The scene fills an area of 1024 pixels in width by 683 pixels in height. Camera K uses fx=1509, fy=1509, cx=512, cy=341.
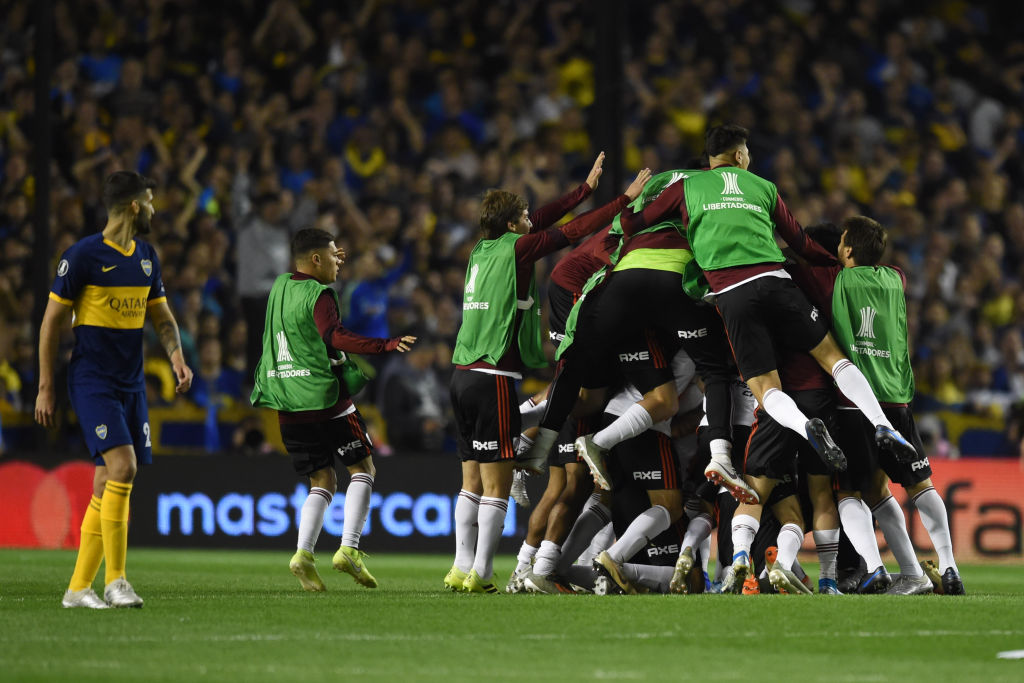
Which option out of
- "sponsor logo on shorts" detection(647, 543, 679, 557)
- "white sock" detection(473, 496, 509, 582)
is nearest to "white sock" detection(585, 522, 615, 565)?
"sponsor logo on shorts" detection(647, 543, 679, 557)

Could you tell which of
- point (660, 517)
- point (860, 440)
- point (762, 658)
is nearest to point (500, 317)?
point (660, 517)

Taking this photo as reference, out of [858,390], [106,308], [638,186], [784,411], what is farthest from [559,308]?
[106,308]

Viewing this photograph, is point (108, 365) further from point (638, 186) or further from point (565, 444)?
point (638, 186)

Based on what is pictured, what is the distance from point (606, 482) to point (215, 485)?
6766 millimetres

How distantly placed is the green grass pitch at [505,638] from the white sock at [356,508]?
35 cm

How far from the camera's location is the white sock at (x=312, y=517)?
8.59 meters

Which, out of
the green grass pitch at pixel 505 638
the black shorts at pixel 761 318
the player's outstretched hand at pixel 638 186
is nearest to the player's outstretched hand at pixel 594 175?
the player's outstretched hand at pixel 638 186

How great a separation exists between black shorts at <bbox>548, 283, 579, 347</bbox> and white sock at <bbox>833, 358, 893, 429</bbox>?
194 cm

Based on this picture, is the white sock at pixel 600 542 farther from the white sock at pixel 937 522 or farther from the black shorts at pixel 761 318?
the white sock at pixel 937 522

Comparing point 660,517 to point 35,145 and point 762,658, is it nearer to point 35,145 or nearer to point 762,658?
point 762,658

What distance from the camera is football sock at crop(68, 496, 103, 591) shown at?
7137mm

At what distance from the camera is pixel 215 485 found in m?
13.9

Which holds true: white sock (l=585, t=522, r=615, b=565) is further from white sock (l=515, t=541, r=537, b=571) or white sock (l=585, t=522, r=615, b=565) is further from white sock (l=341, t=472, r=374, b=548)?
white sock (l=341, t=472, r=374, b=548)

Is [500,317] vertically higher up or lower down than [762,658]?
higher up
